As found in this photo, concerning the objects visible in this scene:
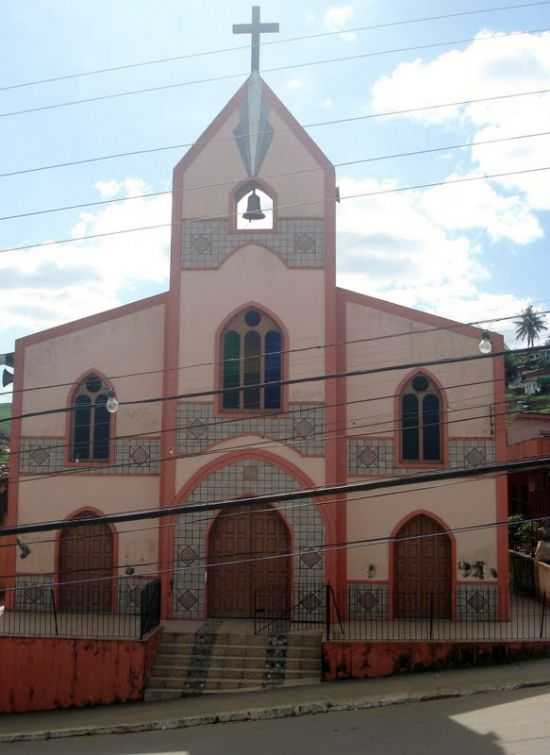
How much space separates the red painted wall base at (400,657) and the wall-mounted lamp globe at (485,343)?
6.21 m

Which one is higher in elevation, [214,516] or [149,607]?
→ [214,516]

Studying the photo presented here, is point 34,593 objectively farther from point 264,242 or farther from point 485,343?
point 485,343

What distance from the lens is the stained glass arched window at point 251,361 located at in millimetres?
19516

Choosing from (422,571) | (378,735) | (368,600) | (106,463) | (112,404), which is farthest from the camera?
(106,463)

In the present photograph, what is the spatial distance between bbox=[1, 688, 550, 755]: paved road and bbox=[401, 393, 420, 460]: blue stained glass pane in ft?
19.9

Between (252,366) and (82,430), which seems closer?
(252,366)

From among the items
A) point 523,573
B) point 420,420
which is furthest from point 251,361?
point 523,573

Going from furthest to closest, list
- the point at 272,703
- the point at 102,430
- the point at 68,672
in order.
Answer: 1. the point at 102,430
2. the point at 68,672
3. the point at 272,703

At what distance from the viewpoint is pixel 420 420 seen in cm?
1936

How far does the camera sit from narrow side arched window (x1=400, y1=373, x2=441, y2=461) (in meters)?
19.4

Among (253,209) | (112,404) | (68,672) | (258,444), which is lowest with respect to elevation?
(68,672)

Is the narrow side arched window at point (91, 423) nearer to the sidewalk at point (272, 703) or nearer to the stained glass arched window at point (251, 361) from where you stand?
the stained glass arched window at point (251, 361)

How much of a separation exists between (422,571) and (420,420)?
3.28 metres

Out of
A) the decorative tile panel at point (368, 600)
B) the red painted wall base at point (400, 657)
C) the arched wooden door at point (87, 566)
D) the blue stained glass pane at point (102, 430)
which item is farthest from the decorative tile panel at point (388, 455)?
the arched wooden door at point (87, 566)
